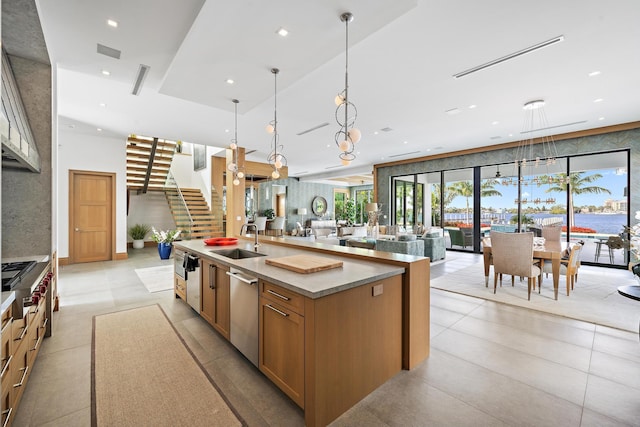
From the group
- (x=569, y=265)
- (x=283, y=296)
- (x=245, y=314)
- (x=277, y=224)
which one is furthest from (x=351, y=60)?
(x=277, y=224)

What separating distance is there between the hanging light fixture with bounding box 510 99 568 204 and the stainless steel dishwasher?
590cm

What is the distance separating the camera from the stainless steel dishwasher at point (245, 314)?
7.34 ft

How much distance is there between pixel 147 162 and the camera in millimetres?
8750

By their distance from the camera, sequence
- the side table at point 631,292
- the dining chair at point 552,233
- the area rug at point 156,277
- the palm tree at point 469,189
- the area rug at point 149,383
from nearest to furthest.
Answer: the area rug at point 149,383
the side table at point 631,292
the area rug at point 156,277
the dining chair at point 552,233
the palm tree at point 469,189

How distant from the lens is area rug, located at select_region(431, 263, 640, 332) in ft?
11.6

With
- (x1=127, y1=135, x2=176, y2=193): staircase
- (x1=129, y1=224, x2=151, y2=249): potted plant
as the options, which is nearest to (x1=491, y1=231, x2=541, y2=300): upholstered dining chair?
(x1=127, y1=135, x2=176, y2=193): staircase

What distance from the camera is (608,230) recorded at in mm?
6879

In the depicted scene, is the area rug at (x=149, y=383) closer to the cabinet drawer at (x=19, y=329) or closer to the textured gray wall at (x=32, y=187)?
the cabinet drawer at (x=19, y=329)

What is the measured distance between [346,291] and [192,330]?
85.0 inches

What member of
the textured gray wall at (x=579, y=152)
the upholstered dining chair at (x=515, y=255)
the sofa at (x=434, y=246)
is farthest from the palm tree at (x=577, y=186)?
the upholstered dining chair at (x=515, y=255)

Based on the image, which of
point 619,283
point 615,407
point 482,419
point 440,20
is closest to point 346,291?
point 482,419

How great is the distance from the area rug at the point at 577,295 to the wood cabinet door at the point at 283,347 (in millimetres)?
3515

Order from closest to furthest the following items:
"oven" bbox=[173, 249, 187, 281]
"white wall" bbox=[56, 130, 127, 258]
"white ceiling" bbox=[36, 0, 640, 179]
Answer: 1. "white ceiling" bbox=[36, 0, 640, 179]
2. "oven" bbox=[173, 249, 187, 281]
3. "white wall" bbox=[56, 130, 127, 258]

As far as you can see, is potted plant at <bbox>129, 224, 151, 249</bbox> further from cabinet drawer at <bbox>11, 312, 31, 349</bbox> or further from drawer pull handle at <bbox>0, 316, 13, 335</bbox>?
drawer pull handle at <bbox>0, 316, 13, 335</bbox>
